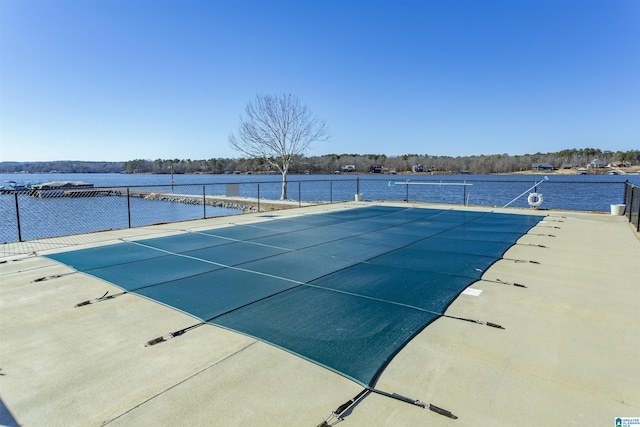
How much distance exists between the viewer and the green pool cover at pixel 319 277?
2.79m

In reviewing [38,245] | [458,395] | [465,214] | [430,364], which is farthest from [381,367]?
[465,214]

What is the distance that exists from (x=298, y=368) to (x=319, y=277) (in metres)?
1.96

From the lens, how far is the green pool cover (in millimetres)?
2791

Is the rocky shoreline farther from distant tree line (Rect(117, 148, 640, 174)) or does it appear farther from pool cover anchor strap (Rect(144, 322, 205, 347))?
distant tree line (Rect(117, 148, 640, 174))

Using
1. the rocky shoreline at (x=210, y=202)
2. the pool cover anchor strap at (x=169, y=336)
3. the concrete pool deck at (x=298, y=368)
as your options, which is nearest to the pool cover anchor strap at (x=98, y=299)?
the concrete pool deck at (x=298, y=368)

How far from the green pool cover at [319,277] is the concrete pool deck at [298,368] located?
18 cm

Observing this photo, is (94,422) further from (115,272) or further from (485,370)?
(115,272)

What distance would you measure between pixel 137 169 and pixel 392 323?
99341 mm

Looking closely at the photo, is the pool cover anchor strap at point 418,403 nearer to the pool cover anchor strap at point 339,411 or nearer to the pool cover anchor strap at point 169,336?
the pool cover anchor strap at point 339,411

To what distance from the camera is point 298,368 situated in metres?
2.34

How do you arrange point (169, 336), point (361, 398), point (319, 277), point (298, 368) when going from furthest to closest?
1. point (319, 277)
2. point (169, 336)
3. point (298, 368)
4. point (361, 398)

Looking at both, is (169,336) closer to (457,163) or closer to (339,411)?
(339,411)

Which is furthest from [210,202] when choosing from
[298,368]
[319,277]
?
[298,368]

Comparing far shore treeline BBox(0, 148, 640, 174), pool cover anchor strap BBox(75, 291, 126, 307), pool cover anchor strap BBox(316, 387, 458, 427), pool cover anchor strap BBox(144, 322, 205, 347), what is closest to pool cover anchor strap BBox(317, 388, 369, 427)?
A: pool cover anchor strap BBox(316, 387, 458, 427)
